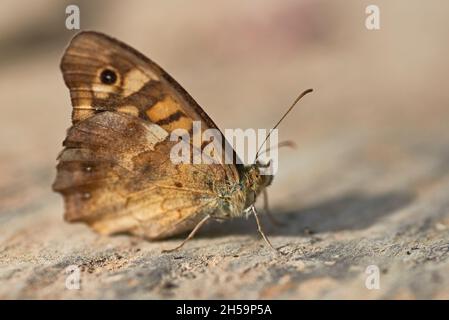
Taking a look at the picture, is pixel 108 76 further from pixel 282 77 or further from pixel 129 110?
pixel 282 77

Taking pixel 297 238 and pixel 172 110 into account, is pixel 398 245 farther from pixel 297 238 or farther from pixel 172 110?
pixel 172 110

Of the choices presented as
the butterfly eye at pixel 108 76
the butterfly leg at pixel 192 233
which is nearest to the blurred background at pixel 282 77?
the butterfly leg at pixel 192 233

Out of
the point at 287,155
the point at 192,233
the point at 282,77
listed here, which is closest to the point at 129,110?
the point at 192,233

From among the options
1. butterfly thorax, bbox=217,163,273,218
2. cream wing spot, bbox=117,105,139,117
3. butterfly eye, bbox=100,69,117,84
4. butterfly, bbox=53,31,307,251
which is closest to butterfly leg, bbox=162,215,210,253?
butterfly, bbox=53,31,307,251

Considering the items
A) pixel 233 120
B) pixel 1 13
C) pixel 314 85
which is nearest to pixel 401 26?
pixel 314 85

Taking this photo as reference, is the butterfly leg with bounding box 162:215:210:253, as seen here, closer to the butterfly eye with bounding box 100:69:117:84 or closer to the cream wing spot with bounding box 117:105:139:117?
the cream wing spot with bounding box 117:105:139:117
